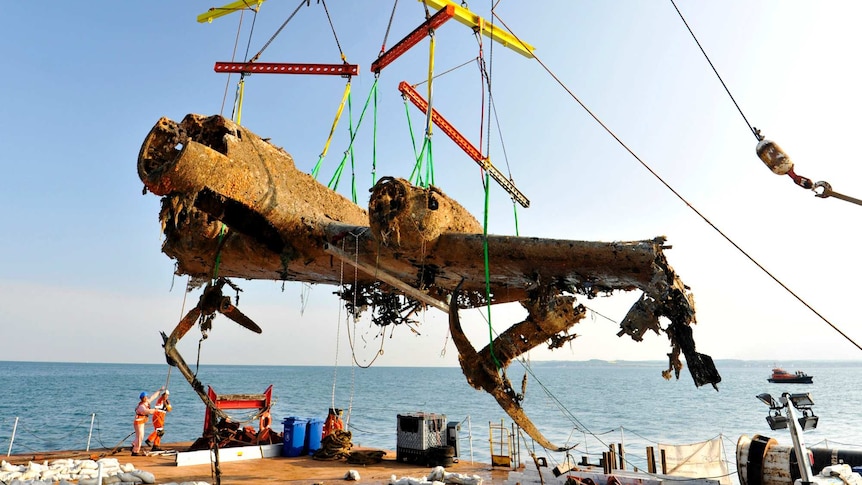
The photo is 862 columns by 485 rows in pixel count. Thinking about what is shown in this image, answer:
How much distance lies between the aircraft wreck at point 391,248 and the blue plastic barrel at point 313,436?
18.8 ft

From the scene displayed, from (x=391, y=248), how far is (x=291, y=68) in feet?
39.1

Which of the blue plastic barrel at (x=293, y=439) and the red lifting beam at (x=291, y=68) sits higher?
the red lifting beam at (x=291, y=68)

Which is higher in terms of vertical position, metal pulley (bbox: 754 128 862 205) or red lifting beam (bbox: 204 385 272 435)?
metal pulley (bbox: 754 128 862 205)

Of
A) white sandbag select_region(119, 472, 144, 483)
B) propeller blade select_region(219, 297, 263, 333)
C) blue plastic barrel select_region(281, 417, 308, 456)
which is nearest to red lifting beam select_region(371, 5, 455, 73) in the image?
propeller blade select_region(219, 297, 263, 333)

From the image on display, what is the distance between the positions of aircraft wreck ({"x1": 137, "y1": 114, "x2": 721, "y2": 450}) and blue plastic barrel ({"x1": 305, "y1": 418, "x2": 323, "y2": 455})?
573 cm

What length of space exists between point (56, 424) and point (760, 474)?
53819 millimetres

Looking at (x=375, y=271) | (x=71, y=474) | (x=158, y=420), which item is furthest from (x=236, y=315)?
(x=158, y=420)

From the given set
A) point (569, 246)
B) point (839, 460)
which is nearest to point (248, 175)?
point (569, 246)

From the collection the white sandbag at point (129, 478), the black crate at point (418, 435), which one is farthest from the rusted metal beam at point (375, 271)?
the white sandbag at point (129, 478)

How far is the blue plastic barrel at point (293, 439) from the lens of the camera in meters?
15.2

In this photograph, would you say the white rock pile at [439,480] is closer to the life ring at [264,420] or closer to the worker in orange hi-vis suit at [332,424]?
the worker in orange hi-vis suit at [332,424]

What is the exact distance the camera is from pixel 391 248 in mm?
8680

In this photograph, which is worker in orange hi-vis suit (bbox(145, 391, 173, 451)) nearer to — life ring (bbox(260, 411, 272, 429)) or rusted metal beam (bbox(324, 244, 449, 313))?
life ring (bbox(260, 411, 272, 429))

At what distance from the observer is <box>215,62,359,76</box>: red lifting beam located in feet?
57.2
